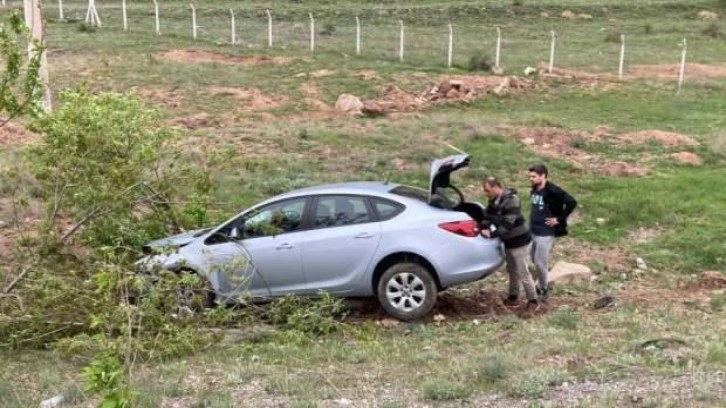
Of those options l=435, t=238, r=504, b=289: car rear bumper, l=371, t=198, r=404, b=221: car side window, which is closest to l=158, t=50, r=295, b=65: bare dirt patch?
l=371, t=198, r=404, b=221: car side window

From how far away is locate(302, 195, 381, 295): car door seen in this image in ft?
32.9

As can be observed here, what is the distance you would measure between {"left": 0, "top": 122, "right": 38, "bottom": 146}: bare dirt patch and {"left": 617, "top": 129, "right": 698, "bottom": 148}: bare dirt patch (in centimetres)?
1197

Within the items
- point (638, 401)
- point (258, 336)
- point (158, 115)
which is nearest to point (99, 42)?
point (158, 115)

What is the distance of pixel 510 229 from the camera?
10.2m

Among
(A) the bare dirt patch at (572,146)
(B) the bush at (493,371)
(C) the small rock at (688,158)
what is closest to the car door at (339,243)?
(B) the bush at (493,371)

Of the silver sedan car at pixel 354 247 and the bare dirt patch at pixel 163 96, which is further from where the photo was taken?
the bare dirt patch at pixel 163 96

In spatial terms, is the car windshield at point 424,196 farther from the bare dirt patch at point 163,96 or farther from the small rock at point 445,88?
the small rock at point 445,88

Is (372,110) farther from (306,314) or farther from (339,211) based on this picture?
(306,314)

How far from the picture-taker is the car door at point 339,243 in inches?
395

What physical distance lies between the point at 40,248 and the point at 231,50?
21.8m

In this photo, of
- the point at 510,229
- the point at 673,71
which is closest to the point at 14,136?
the point at 510,229

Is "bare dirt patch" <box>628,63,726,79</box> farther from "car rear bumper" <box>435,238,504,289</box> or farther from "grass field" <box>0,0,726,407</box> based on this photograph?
"car rear bumper" <box>435,238,504,289</box>

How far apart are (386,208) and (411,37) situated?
2835 centimetres

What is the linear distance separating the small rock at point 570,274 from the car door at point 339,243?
9.40ft
